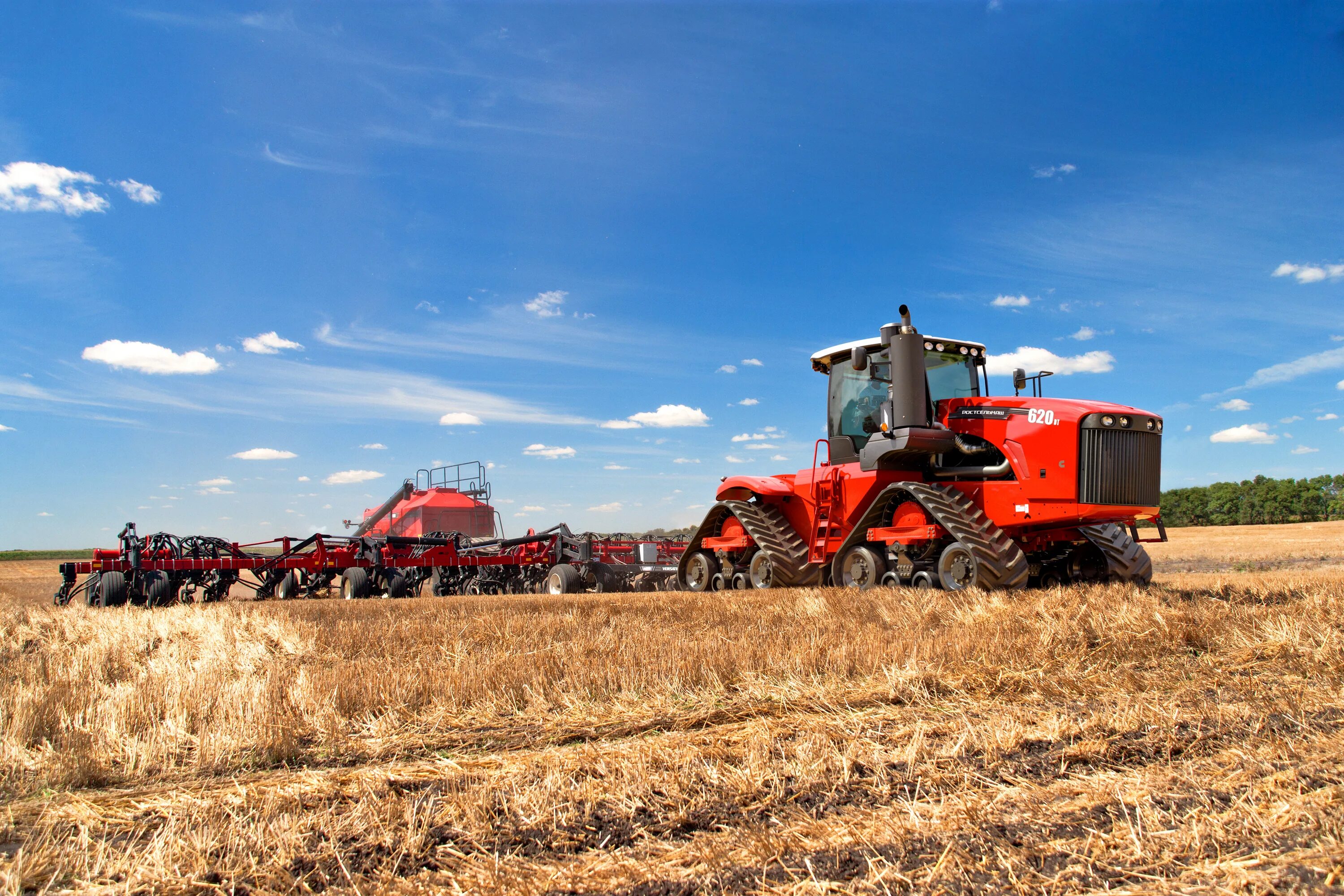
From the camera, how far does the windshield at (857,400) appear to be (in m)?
10.3

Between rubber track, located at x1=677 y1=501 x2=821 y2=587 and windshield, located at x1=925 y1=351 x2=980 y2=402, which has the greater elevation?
windshield, located at x1=925 y1=351 x2=980 y2=402

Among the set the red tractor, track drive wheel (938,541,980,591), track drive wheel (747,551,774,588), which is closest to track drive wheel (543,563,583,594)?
the red tractor

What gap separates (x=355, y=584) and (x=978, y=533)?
1165 cm

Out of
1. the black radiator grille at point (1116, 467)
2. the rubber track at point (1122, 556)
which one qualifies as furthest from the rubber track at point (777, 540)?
the black radiator grille at point (1116, 467)

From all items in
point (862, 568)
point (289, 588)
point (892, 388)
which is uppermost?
point (892, 388)

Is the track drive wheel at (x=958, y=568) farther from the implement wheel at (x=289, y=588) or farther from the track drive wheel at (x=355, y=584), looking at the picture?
the implement wheel at (x=289, y=588)

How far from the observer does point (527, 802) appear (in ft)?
8.46

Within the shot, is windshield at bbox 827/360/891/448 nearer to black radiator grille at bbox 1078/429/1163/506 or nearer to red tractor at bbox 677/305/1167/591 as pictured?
red tractor at bbox 677/305/1167/591

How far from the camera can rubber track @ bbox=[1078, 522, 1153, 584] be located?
8859mm

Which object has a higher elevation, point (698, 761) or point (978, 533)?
point (978, 533)

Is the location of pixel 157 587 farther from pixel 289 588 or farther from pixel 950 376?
pixel 950 376

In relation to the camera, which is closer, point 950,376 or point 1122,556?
point 1122,556

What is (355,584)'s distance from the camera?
15.4m

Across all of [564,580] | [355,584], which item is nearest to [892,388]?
[564,580]
